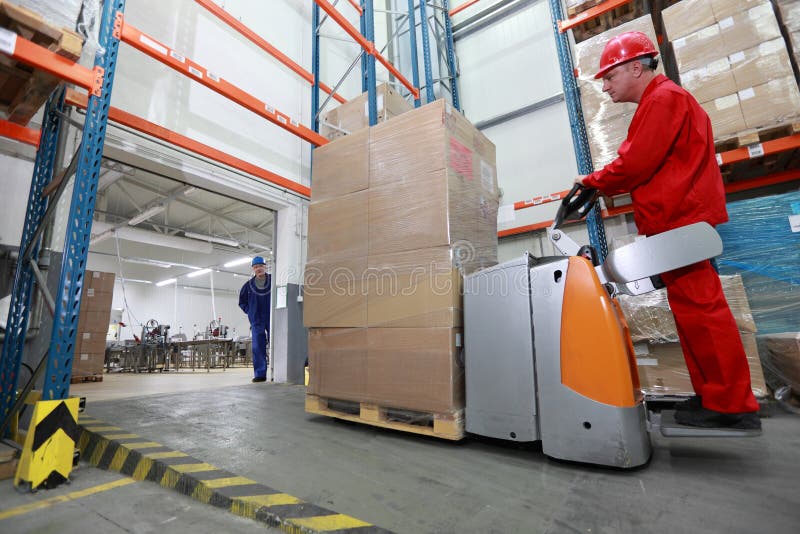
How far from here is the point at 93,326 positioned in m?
6.90

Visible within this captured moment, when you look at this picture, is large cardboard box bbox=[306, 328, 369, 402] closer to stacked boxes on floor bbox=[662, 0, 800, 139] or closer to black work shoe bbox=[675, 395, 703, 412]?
black work shoe bbox=[675, 395, 703, 412]

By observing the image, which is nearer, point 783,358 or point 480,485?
point 480,485

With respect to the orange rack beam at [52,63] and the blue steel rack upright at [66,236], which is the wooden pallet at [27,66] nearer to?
the orange rack beam at [52,63]

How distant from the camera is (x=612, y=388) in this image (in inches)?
56.9

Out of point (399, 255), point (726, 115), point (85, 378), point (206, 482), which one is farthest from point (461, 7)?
point (85, 378)

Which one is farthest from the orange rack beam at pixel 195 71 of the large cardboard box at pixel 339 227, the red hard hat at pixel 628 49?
the red hard hat at pixel 628 49

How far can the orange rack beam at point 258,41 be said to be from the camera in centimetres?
446

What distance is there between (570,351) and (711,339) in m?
0.52

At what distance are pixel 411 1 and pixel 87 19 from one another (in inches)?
241

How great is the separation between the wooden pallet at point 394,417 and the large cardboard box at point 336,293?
51 cm

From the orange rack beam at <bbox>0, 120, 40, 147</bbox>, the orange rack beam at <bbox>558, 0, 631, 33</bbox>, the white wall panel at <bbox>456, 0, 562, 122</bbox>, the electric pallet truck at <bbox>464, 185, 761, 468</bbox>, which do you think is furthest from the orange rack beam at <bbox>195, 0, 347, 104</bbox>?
the electric pallet truck at <bbox>464, 185, 761, 468</bbox>

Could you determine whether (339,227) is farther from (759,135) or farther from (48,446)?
(759,135)

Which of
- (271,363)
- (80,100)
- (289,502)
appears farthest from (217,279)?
(289,502)

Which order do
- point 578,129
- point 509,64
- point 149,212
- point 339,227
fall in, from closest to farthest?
point 339,227, point 578,129, point 509,64, point 149,212
